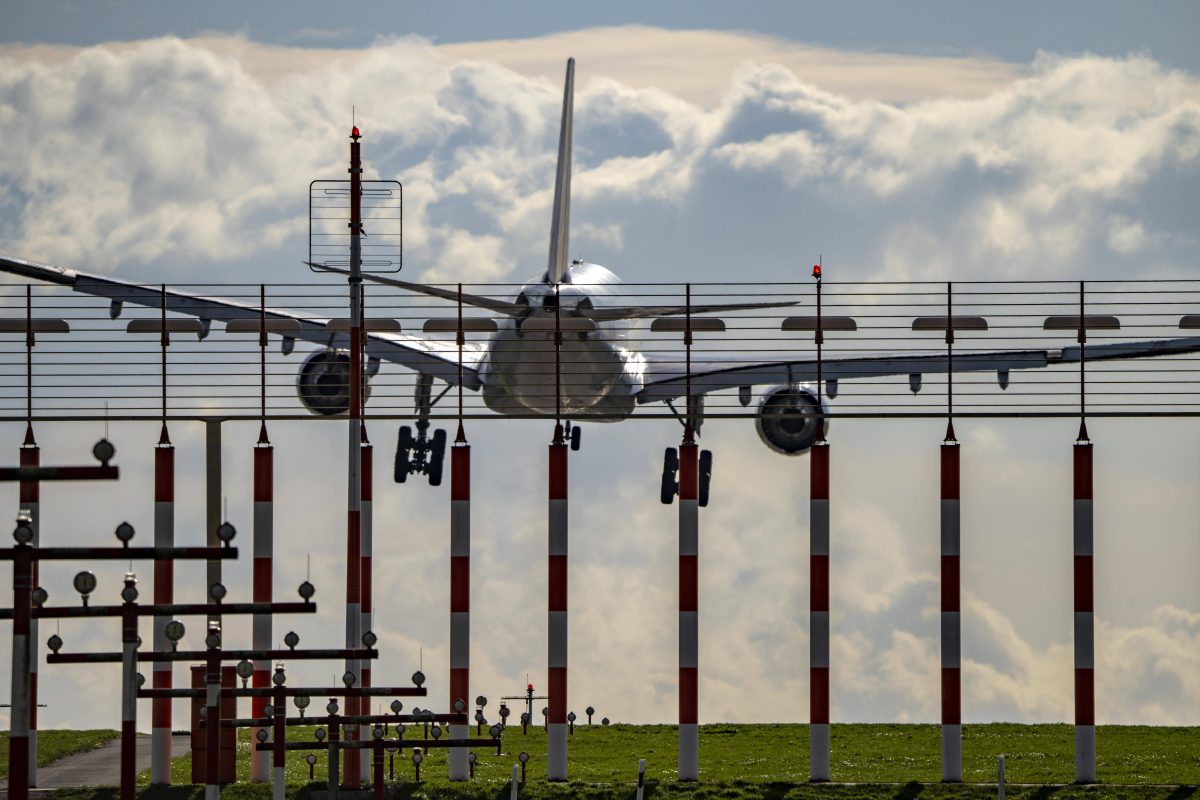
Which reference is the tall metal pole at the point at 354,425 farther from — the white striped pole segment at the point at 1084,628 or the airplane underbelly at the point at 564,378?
the airplane underbelly at the point at 564,378

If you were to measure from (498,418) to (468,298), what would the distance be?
568 cm

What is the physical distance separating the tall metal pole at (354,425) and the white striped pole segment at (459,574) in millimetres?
2853

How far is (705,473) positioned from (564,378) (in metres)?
6.37

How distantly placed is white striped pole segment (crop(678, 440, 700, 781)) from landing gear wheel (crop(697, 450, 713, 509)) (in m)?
18.1

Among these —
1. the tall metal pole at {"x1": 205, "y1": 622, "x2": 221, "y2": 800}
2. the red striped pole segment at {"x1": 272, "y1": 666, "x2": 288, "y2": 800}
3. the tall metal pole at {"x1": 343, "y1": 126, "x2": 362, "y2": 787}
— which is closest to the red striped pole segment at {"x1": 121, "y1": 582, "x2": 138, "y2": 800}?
the tall metal pole at {"x1": 205, "y1": 622, "x2": 221, "y2": 800}

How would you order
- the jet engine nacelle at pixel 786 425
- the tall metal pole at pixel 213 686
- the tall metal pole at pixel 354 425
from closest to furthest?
the tall metal pole at pixel 213 686 < the tall metal pole at pixel 354 425 < the jet engine nacelle at pixel 786 425

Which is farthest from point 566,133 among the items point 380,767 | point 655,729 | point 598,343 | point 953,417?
point 380,767

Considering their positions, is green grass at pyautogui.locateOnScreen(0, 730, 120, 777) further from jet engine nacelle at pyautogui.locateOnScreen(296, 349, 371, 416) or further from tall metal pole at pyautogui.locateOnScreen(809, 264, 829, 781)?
tall metal pole at pyautogui.locateOnScreen(809, 264, 829, 781)

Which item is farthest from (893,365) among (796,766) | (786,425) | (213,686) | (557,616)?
(213,686)

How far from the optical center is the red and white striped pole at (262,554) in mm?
60812

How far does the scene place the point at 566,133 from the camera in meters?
92.8

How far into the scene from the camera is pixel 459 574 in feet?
198

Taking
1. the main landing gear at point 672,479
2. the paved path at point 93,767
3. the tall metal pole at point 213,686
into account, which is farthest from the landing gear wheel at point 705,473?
the tall metal pole at point 213,686

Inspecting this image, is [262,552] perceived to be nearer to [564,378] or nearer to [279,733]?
[279,733]
